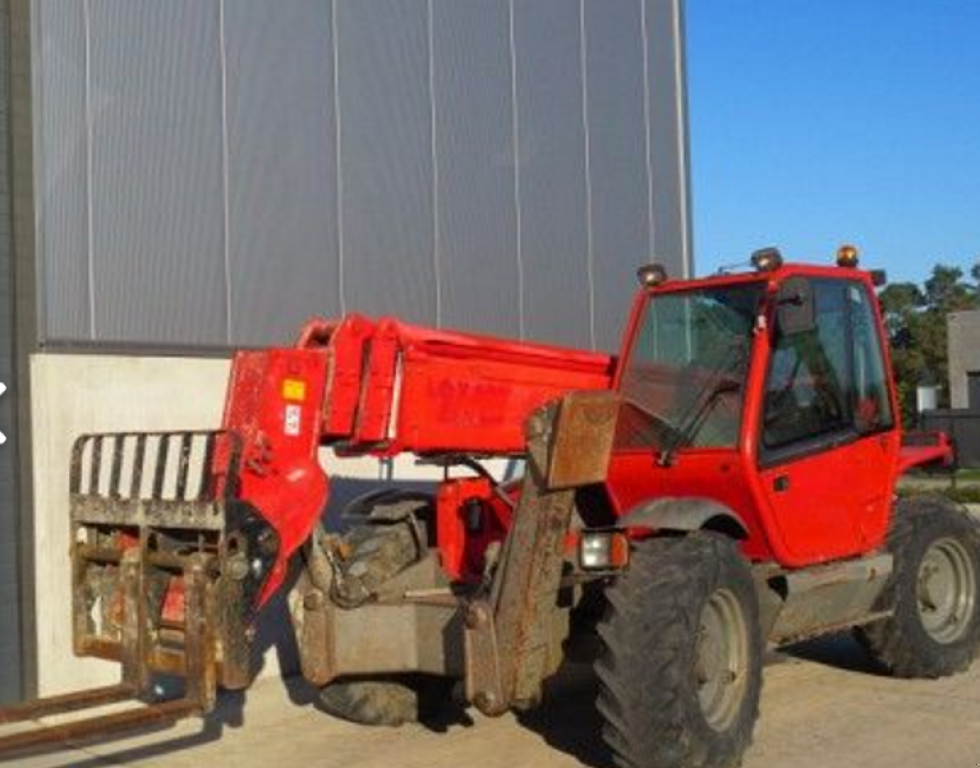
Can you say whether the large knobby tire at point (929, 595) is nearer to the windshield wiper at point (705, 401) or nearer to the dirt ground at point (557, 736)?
the dirt ground at point (557, 736)

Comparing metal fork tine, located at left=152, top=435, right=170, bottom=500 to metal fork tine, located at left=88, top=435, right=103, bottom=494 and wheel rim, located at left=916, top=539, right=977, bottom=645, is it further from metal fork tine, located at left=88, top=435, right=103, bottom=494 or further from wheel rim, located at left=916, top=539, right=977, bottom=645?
wheel rim, located at left=916, top=539, right=977, bottom=645

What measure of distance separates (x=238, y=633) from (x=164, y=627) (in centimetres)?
39

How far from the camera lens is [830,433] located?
326 inches

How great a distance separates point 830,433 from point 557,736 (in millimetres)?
2421

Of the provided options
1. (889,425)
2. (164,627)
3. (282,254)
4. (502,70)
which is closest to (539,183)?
(502,70)

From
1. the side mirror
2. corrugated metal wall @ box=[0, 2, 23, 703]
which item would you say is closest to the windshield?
the side mirror

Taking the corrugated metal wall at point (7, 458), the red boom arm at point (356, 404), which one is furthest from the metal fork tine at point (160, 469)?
the corrugated metal wall at point (7, 458)

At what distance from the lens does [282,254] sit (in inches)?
395

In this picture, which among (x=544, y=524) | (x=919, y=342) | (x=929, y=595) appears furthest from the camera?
(x=919, y=342)

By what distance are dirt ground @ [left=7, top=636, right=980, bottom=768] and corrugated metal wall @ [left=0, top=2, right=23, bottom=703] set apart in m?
0.91

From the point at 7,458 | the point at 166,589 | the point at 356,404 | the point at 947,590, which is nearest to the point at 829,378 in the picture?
the point at 947,590

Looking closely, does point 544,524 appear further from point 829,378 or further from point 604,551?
point 829,378

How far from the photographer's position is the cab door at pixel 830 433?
7832 millimetres

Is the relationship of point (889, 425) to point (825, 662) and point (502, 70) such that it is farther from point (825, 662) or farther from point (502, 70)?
point (502, 70)
